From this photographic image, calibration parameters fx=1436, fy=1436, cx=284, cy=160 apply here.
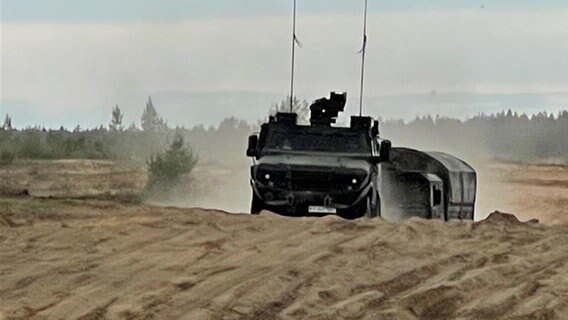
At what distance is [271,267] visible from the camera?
1623 centimetres

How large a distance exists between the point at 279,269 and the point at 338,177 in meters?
6.75

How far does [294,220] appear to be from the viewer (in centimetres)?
2122

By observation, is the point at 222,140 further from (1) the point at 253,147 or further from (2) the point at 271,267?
(2) the point at 271,267

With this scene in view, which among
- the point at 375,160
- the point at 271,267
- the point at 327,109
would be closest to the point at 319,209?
the point at 375,160

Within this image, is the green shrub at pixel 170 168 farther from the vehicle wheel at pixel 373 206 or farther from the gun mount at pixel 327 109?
the vehicle wheel at pixel 373 206

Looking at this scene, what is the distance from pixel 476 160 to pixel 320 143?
2525cm

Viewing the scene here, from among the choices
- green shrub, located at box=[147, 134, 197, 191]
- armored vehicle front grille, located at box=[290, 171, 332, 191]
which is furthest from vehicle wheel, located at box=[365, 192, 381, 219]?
green shrub, located at box=[147, 134, 197, 191]

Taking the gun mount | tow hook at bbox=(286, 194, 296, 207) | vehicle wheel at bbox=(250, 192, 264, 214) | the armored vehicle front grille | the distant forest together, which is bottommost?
the distant forest

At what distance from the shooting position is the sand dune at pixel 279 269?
14.0 meters

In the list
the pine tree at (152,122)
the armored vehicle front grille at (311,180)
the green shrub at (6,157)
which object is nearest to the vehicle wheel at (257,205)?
the armored vehicle front grille at (311,180)

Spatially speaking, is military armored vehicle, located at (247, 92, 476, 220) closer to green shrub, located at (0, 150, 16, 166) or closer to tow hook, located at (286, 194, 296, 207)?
tow hook, located at (286, 194, 296, 207)

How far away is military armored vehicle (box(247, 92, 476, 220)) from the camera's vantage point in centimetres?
2267

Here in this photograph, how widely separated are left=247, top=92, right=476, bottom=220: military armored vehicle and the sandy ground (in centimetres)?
77

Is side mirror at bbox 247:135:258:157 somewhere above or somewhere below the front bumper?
above
